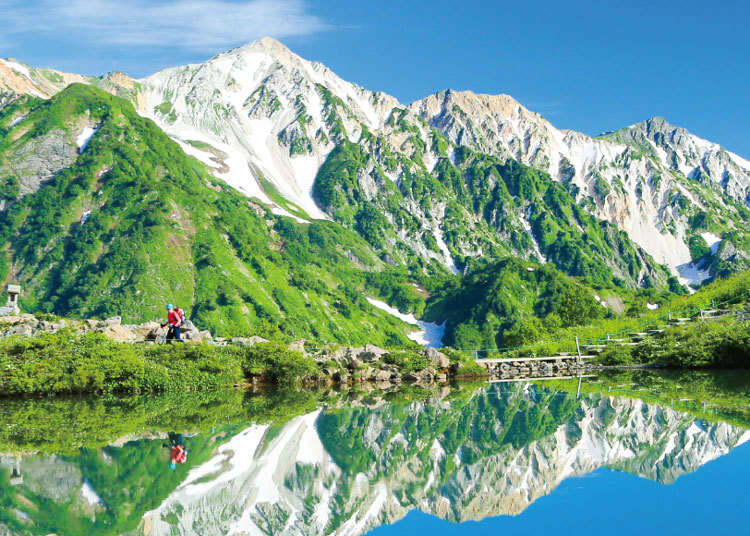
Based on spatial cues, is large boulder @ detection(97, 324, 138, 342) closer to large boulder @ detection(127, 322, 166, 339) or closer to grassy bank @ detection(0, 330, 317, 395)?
large boulder @ detection(127, 322, 166, 339)

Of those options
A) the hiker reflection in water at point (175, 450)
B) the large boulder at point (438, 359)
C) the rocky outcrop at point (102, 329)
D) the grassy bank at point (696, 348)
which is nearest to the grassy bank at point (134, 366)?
the rocky outcrop at point (102, 329)

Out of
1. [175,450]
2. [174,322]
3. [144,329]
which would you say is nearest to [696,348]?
[174,322]

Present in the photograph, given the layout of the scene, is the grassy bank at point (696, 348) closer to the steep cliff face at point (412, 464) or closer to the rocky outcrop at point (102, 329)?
the steep cliff face at point (412, 464)

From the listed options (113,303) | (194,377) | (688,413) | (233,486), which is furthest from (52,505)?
(113,303)

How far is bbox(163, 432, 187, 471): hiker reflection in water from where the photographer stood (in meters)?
20.7

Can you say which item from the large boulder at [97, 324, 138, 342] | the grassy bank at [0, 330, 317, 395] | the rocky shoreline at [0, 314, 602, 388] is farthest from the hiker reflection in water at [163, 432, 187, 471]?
the large boulder at [97, 324, 138, 342]

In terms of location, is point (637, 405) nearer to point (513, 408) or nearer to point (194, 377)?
point (513, 408)

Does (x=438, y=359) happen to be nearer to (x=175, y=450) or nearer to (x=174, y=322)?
(x=174, y=322)

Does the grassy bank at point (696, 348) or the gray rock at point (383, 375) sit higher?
the grassy bank at point (696, 348)

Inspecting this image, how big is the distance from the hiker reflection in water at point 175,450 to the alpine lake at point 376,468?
0.83ft

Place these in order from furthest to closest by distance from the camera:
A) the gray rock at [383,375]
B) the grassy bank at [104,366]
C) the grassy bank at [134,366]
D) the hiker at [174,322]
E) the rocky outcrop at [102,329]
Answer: the gray rock at [383,375] < the rocky outcrop at [102,329] < the hiker at [174,322] < the grassy bank at [134,366] < the grassy bank at [104,366]

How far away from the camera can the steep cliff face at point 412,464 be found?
49.6 feet

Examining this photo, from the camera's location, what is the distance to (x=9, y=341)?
4681cm

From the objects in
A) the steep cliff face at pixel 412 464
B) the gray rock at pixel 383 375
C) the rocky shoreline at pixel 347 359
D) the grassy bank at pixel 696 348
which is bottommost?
the gray rock at pixel 383 375
